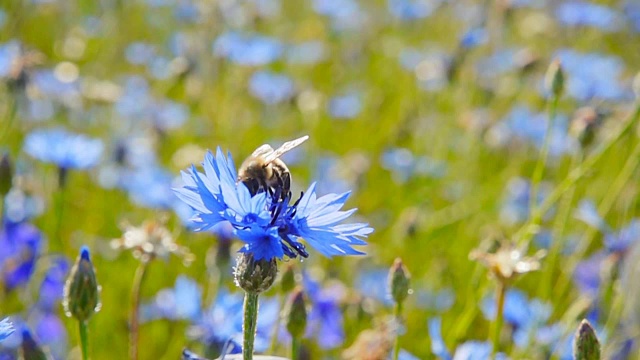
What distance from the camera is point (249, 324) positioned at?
2.55 feet

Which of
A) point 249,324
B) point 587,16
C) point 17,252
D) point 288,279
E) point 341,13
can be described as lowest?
point 249,324

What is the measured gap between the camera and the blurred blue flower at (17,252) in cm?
159

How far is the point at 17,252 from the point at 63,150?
0.43 m

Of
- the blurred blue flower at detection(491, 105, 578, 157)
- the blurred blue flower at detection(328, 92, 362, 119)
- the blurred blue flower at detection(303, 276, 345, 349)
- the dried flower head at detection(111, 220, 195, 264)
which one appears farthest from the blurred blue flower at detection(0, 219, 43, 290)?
the blurred blue flower at detection(328, 92, 362, 119)

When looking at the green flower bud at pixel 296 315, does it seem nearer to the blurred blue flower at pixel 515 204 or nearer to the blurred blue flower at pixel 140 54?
the blurred blue flower at pixel 515 204

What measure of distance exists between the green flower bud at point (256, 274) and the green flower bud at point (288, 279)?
500mm

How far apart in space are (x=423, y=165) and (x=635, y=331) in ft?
4.13

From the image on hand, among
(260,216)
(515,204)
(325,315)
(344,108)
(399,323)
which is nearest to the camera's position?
(260,216)

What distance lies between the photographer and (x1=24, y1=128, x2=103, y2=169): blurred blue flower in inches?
75.9

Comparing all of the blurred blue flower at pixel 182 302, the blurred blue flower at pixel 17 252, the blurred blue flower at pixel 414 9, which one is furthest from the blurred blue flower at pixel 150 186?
the blurred blue flower at pixel 414 9

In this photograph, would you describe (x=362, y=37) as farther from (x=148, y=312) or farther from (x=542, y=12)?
(x=148, y=312)

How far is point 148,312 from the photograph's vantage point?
6.49 feet

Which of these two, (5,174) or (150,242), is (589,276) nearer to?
(150,242)

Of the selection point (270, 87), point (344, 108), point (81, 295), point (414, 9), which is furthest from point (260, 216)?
point (414, 9)
